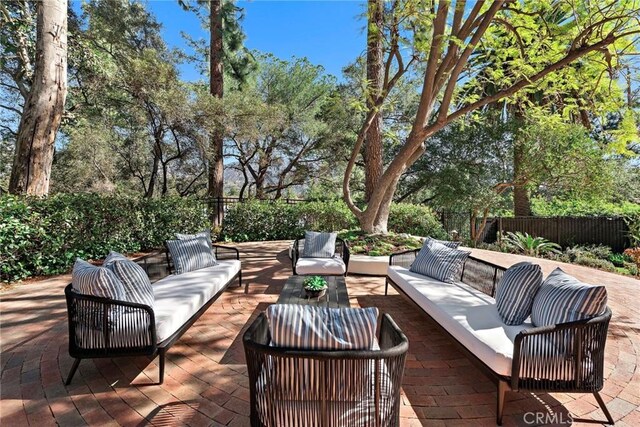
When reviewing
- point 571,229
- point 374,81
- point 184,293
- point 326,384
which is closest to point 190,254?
point 184,293

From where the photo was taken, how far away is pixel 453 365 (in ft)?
8.19

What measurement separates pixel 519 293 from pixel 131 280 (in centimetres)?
308

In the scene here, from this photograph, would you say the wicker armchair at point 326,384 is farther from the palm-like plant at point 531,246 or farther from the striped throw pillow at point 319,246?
the palm-like plant at point 531,246

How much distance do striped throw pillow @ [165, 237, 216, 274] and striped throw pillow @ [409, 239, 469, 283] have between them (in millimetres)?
2705

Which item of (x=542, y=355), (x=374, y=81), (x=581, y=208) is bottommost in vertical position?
(x=542, y=355)

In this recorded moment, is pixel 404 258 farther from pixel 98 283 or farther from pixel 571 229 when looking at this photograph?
pixel 571 229

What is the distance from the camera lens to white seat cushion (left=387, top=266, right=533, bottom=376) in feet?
6.45

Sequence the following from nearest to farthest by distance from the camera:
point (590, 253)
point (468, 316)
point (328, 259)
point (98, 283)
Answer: point (98, 283) < point (468, 316) < point (328, 259) < point (590, 253)

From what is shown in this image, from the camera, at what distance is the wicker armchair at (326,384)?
4.64 feet

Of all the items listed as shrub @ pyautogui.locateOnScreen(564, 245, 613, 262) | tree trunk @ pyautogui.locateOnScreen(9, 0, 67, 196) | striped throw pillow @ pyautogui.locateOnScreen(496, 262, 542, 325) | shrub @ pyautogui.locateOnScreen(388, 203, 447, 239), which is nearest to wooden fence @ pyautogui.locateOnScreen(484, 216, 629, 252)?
shrub @ pyautogui.locateOnScreen(564, 245, 613, 262)

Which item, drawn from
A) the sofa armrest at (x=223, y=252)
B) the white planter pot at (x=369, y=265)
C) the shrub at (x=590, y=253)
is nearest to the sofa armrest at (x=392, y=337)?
the sofa armrest at (x=223, y=252)

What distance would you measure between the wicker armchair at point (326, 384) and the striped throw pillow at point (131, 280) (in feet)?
4.57

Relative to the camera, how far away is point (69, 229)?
17.0 ft

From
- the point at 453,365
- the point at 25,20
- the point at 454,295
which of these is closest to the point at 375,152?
the point at 454,295
